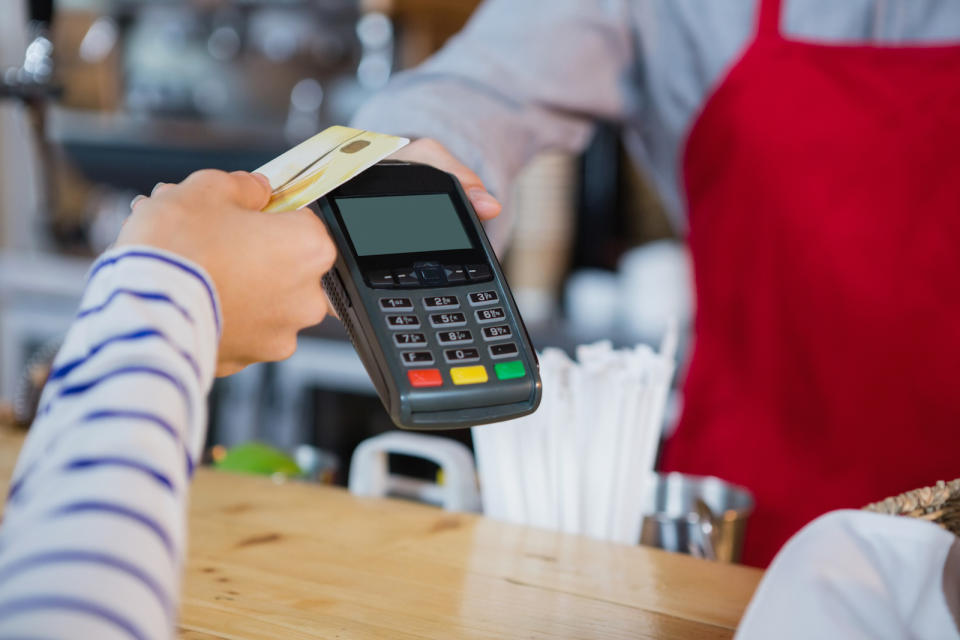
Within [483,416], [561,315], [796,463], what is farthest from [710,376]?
[561,315]

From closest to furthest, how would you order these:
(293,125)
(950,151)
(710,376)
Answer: (950,151) → (710,376) → (293,125)

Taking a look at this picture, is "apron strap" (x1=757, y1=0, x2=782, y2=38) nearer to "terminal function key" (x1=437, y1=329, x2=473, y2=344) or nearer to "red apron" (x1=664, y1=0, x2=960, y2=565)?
"red apron" (x1=664, y1=0, x2=960, y2=565)

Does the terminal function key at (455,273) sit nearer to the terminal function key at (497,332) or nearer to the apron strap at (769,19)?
the terminal function key at (497,332)

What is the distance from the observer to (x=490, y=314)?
0.56 meters

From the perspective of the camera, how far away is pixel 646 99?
45.4 inches

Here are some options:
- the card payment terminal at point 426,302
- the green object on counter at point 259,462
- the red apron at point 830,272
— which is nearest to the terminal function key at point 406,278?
the card payment terminal at point 426,302

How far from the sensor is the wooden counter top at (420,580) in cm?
55

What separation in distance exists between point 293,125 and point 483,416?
257 cm

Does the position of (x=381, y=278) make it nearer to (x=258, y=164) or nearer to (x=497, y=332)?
(x=497, y=332)

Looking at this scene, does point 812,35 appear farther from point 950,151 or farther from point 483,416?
point 483,416

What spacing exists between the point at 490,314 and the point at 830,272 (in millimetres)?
560

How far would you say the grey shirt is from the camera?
973 mm

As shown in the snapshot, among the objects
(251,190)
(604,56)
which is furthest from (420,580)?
(604,56)

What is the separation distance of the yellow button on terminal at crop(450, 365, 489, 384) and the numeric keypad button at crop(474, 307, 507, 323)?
3 cm
